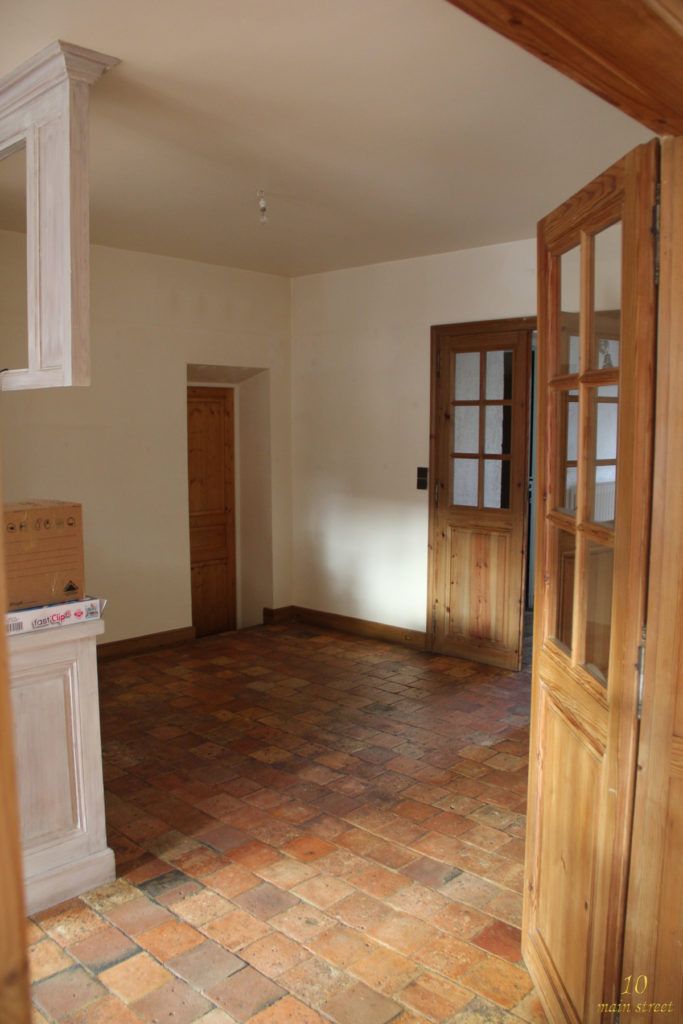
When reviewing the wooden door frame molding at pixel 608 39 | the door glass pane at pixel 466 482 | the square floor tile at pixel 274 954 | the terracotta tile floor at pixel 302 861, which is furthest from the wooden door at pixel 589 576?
the door glass pane at pixel 466 482

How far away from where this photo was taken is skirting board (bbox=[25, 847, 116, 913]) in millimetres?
2861

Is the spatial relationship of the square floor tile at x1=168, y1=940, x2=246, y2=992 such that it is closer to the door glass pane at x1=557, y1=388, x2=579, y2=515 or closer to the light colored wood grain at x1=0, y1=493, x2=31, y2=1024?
the door glass pane at x1=557, y1=388, x2=579, y2=515

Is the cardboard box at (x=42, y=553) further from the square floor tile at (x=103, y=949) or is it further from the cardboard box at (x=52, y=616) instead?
the square floor tile at (x=103, y=949)

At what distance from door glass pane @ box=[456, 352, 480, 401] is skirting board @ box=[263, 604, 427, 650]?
189 cm

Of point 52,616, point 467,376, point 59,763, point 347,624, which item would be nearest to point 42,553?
point 52,616

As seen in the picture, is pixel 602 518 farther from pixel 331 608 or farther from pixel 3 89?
pixel 331 608

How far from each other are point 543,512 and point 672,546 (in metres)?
0.63

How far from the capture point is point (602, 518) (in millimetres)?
1948

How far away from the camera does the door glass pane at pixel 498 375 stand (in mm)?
5582

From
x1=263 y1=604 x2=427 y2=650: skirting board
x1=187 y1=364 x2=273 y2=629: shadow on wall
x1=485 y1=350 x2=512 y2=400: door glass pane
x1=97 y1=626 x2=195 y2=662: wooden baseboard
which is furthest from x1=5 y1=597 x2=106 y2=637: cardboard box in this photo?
x1=187 y1=364 x2=273 y2=629: shadow on wall

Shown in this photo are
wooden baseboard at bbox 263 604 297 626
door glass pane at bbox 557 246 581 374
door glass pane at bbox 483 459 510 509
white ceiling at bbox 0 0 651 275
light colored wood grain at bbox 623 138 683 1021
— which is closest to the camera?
light colored wood grain at bbox 623 138 683 1021

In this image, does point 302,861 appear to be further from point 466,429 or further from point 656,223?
point 466,429

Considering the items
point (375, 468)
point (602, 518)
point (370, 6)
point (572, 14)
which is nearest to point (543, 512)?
point (602, 518)

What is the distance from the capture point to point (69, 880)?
9.64 ft
